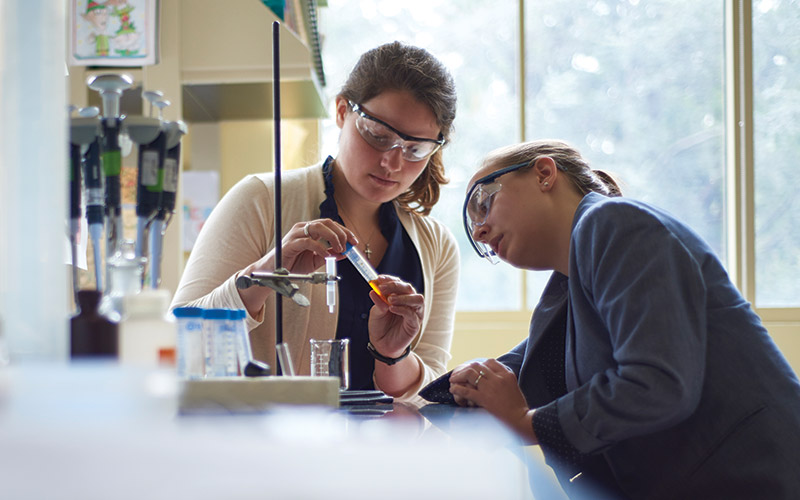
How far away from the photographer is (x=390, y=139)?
5.27 feet

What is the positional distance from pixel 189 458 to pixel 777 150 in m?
3.71

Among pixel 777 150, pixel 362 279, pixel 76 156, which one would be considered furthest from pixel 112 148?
pixel 777 150

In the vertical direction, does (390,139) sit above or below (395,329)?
above

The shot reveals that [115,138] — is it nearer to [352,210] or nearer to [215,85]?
[352,210]

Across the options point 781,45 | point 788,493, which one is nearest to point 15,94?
point 788,493

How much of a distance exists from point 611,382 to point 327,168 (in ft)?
3.47

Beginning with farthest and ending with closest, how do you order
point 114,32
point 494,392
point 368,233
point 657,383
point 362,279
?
1. point 114,32
2. point 368,233
3. point 362,279
4. point 494,392
5. point 657,383

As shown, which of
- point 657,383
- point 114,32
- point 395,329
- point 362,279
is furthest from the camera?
point 114,32

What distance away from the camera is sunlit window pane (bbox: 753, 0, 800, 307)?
137 inches

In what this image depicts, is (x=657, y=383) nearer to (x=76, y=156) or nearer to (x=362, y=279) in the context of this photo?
(x=76, y=156)

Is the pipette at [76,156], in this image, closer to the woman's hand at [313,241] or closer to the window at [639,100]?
the woman's hand at [313,241]

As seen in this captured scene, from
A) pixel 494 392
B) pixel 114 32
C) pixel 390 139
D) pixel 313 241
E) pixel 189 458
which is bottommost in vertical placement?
pixel 494 392

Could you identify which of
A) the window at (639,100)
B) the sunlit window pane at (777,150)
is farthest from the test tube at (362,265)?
the sunlit window pane at (777,150)

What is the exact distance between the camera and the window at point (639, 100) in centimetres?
349
